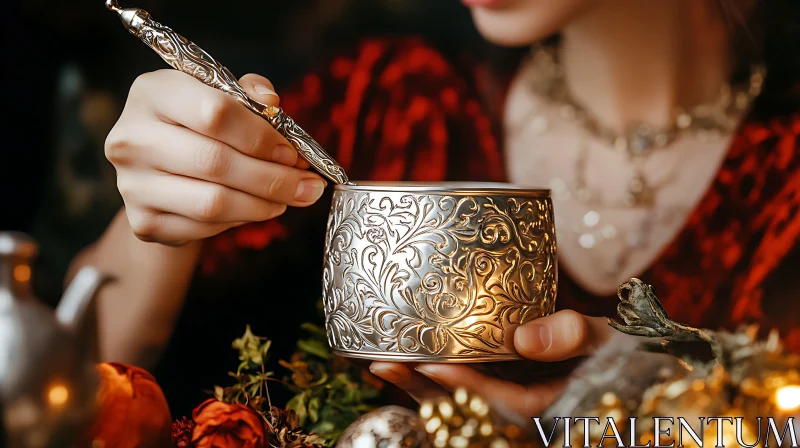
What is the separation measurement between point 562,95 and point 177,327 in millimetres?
798

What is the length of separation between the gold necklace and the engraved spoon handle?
0.70m

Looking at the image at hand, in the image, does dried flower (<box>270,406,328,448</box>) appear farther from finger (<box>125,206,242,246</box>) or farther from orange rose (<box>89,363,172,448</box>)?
finger (<box>125,206,242,246</box>)

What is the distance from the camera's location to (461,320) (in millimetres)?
684

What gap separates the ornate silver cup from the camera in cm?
68

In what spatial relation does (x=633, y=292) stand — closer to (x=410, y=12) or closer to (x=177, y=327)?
(x=177, y=327)

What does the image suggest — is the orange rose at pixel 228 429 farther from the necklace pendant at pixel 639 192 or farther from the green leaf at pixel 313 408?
the necklace pendant at pixel 639 192

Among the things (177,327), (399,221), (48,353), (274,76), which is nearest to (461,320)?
(399,221)

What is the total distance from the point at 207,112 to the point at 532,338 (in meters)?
0.39

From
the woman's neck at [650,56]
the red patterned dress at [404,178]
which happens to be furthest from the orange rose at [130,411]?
the woman's neck at [650,56]

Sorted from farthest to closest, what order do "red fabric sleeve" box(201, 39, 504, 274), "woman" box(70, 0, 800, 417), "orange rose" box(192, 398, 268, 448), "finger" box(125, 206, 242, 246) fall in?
"red fabric sleeve" box(201, 39, 504, 274) < "woman" box(70, 0, 800, 417) < "finger" box(125, 206, 242, 246) < "orange rose" box(192, 398, 268, 448)

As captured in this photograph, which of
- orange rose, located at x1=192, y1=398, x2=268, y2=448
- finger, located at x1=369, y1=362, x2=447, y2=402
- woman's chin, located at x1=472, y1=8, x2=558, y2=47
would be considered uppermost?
woman's chin, located at x1=472, y1=8, x2=558, y2=47

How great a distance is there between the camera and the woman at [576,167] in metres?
1.23

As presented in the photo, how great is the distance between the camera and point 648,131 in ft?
4.45

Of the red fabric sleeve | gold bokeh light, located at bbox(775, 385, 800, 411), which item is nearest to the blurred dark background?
the red fabric sleeve
